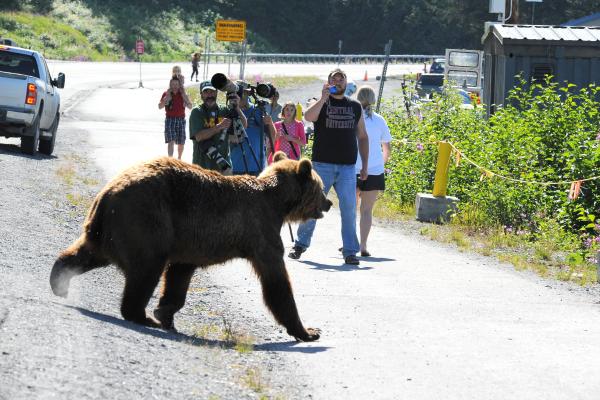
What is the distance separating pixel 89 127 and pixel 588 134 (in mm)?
20030

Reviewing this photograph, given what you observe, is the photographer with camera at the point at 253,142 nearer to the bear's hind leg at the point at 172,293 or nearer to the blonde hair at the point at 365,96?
the blonde hair at the point at 365,96

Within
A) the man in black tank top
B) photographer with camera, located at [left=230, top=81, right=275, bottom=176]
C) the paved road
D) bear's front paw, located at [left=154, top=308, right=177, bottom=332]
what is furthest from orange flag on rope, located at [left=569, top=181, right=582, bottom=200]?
bear's front paw, located at [left=154, top=308, right=177, bottom=332]

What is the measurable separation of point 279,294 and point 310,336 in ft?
1.32

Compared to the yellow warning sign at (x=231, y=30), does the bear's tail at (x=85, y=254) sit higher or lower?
lower

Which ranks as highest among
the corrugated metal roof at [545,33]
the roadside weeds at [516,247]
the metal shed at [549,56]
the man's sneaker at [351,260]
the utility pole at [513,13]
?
the utility pole at [513,13]

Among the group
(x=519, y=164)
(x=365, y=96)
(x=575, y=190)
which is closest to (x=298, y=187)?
(x=365, y=96)

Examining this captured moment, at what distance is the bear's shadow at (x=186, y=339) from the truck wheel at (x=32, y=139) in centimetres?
1439

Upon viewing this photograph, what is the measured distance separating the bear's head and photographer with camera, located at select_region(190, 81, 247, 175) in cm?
214

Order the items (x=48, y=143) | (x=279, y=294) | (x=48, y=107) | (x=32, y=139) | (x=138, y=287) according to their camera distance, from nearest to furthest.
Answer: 1. (x=138, y=287)
2. (x=279, y=294)
3. (x=32, y=139)
4. (x=48, y=107)
5. (x=48, y=143)

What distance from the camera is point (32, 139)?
76.3 feet

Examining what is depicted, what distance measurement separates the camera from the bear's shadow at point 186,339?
341 inches

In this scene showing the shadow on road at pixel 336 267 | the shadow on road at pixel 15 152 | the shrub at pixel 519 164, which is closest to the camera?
the shadow on road at pixel 336 267

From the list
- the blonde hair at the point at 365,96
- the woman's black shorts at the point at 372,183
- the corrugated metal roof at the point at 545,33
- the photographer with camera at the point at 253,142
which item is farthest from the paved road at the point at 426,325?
the corrugated metal roof at the point at 545,33

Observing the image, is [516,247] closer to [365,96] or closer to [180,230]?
[365,96]
